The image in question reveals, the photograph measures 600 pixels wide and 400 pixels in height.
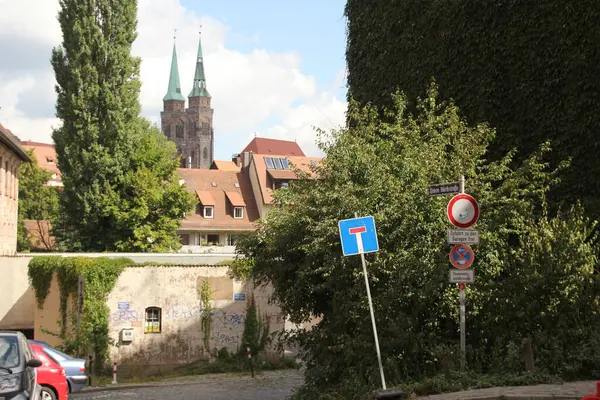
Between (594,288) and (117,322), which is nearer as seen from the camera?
(594,288)

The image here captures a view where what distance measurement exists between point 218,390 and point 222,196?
53.5 meters

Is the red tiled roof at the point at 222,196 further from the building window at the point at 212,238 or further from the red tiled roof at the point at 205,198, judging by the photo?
the building window at the point at 212,238

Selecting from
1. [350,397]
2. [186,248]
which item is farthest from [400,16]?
[186,248]

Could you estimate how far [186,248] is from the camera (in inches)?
2805

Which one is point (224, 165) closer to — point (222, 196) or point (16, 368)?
point (222, 196)

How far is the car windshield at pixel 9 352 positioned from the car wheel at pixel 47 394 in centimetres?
425

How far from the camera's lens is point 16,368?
11672 millimetres

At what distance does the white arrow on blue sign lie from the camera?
41.0ft

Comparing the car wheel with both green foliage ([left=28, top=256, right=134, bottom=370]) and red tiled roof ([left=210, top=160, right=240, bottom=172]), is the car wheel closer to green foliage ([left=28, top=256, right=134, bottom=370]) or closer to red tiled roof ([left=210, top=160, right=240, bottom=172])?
green foliage ([left=28, top=256, right=134, bottom=370])

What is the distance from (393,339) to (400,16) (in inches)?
429

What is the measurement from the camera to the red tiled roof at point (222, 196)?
2904 inches

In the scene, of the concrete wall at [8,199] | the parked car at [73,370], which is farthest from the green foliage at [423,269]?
the concrete wall at [8,199]

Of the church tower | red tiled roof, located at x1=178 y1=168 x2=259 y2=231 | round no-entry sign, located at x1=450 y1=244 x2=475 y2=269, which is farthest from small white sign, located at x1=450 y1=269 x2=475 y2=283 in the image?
the church tower

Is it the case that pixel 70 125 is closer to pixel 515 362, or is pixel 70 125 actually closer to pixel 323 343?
pixel 323 343
